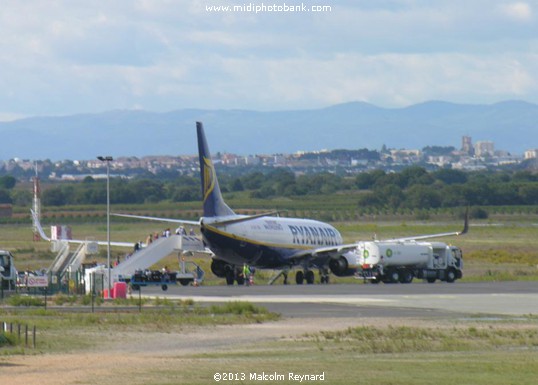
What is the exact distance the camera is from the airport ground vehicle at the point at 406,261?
7612cm

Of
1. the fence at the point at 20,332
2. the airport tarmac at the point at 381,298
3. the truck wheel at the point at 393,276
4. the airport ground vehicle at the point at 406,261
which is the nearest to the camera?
the fence at the point at 20,332

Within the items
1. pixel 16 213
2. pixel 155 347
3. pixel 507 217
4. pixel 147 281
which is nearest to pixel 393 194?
pixel 507 217

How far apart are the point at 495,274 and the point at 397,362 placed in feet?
168

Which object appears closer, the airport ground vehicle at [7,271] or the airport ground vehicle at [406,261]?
the airport ground vehicle at [7,271]

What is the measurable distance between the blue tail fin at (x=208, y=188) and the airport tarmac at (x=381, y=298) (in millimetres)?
4496

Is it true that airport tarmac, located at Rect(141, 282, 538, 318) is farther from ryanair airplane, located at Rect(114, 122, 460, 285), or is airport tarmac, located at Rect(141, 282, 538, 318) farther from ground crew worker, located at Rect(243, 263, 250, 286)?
ground crew worker, located at Rect(243, 263, 250, 286)

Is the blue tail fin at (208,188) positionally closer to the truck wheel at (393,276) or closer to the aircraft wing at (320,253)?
the aircraft wing at (320,253)

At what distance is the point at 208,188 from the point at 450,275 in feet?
53.1

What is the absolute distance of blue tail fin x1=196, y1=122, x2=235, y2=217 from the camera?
71500 mm


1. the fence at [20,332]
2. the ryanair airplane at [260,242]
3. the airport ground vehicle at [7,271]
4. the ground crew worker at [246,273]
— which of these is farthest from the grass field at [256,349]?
the ground crew worker at [246,273]

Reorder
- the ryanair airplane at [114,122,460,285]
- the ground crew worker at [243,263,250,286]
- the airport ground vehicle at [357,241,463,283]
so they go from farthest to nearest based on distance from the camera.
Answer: the airport ground vehicle at [357,241,463,283] → the ground crew worker at [243,263,250,286] → the ryanair airplane at [114,122,460,285]

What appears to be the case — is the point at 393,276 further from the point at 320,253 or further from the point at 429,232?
the point at 429,232

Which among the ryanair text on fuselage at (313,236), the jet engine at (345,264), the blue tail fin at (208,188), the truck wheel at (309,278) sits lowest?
the truck wheel at (309,278)

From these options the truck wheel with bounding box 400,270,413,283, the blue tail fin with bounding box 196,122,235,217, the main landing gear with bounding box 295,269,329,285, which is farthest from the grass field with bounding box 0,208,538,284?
the blue tail fin with bounding box 196,122,235,217
